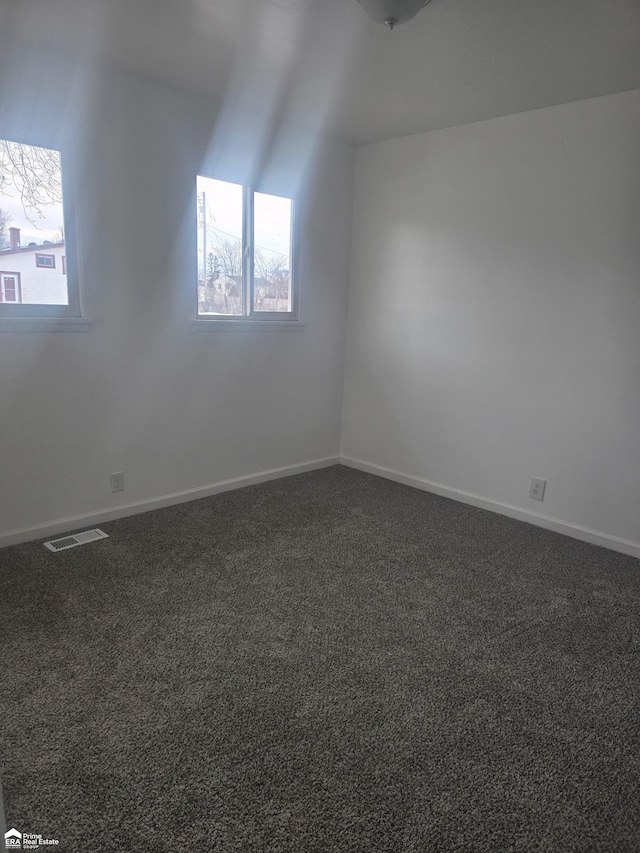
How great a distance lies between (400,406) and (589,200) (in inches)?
72.4

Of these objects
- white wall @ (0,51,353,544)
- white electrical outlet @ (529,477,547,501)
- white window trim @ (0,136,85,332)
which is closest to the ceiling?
white wall @ (0,51,353,544)

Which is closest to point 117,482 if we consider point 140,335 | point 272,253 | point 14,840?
point 140,335

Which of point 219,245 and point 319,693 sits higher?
point 219,245

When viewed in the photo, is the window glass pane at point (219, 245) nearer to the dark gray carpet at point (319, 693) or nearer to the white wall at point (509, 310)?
the white wall at point (509, 310)

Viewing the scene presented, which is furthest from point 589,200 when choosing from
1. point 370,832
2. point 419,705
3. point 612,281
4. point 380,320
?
point 370,832

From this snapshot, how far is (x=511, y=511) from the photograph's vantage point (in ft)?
12.1

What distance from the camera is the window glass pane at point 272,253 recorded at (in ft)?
12.6

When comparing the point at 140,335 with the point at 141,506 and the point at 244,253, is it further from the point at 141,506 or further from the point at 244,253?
the point at 141,506

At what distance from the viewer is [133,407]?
3348 mm

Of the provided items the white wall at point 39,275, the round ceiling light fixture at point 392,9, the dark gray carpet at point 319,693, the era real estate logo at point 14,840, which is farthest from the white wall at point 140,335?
the era real estate logo at point 14,840

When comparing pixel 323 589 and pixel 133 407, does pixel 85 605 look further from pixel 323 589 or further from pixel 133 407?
pixel 133 407

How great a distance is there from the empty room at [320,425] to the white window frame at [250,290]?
0.07 ft

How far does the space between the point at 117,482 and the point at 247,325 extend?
1353 millimetres

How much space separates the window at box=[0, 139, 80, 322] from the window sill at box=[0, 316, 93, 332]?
0.03m
